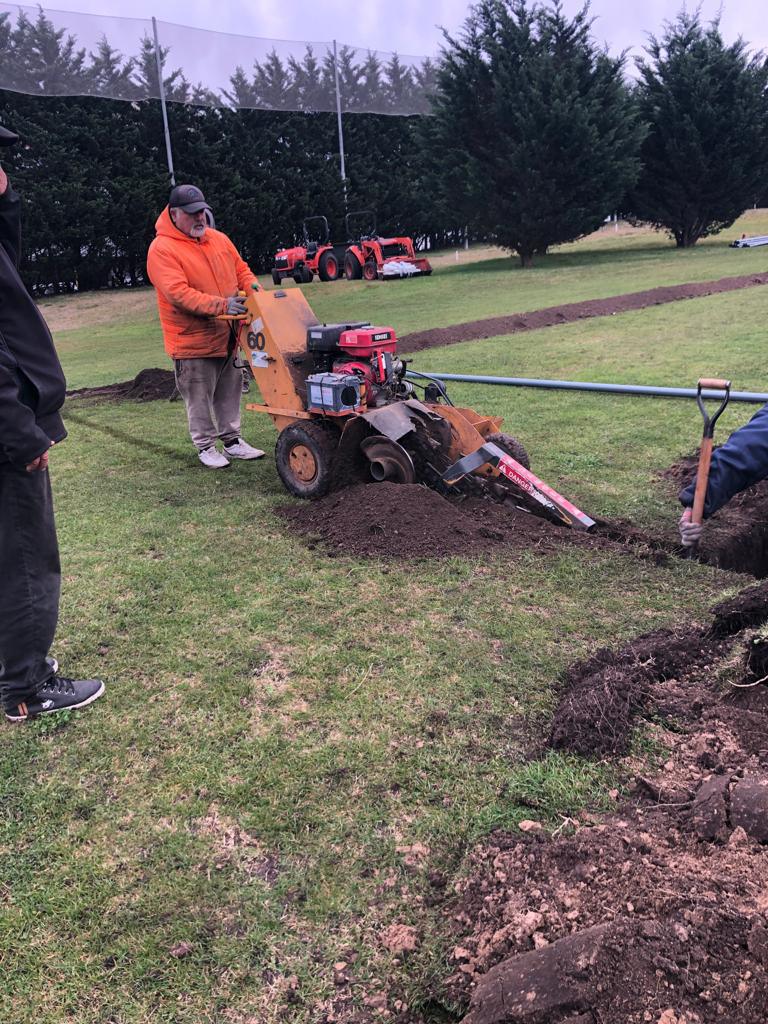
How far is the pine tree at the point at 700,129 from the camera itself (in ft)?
82.5

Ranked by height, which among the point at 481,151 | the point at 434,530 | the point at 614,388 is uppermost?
the point at 481,151

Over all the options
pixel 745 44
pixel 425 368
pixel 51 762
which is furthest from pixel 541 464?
pixel 745 44

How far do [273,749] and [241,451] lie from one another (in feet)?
12.9

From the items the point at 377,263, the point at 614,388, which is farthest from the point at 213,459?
the point at 377,263

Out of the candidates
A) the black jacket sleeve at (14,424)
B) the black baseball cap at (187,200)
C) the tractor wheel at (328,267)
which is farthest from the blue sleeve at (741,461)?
the tractor wheel at (328,267)

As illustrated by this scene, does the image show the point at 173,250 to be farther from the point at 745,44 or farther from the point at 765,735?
the point at 745,44

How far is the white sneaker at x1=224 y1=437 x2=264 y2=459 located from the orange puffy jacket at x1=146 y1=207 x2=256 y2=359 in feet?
2.57

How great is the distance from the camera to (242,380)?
6125 millimetres

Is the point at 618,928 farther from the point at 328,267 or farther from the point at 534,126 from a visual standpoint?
the point at 534,126

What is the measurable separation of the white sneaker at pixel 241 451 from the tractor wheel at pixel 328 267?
680 inches

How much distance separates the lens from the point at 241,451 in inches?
246

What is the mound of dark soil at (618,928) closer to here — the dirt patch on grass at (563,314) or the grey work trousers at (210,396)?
the grey work trousers at (210,396)

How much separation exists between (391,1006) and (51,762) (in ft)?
4.95

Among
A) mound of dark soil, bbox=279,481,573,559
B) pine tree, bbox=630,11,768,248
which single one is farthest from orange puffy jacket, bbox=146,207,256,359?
pine tree, bbox=630,11,768,248
